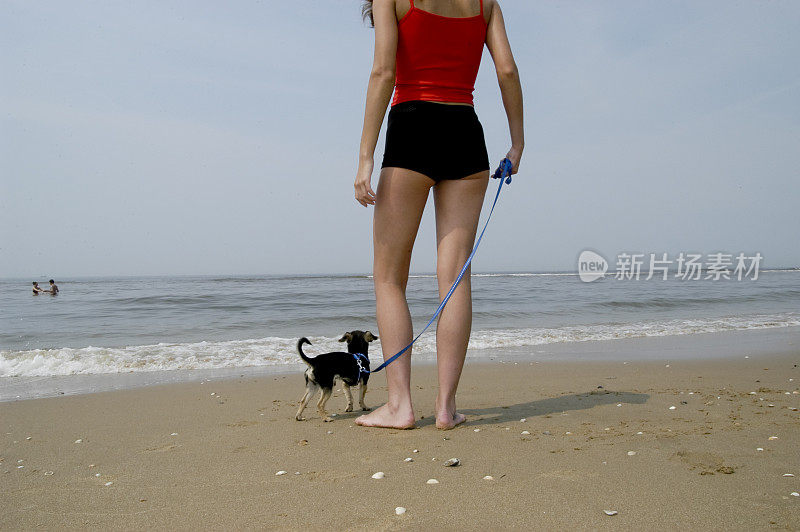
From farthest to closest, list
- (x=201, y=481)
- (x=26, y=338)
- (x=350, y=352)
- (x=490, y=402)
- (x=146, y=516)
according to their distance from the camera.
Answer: (x=26, y=338), (x=350, y=352), (x=490, y=402), (x=201, y=481), (x=146, y=516)

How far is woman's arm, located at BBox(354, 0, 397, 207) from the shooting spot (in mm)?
2957

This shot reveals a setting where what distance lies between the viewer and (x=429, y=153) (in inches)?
120

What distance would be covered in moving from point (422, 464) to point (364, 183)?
4.80ft

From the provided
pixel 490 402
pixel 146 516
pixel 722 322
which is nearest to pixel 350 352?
pixel 490 402

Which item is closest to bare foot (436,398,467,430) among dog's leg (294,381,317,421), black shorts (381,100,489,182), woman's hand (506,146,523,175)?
dog's leg (294,381,317,421)

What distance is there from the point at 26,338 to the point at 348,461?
850cm

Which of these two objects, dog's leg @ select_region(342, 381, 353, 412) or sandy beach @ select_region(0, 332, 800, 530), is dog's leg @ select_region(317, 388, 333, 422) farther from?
dog's leg @ select_region(342, 381, 353, 412)

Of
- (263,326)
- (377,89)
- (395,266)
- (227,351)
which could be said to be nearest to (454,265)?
(395,266)

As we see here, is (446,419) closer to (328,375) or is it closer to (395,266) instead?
(395,266)

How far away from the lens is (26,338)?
8.90 metres

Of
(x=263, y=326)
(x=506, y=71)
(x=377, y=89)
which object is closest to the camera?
(x=377, y=89)

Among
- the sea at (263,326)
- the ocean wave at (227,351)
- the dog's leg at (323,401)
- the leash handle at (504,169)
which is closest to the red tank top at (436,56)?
the leash handle at (504,169)

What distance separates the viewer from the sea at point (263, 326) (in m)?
6.42

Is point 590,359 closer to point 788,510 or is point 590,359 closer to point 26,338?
point 788,510
